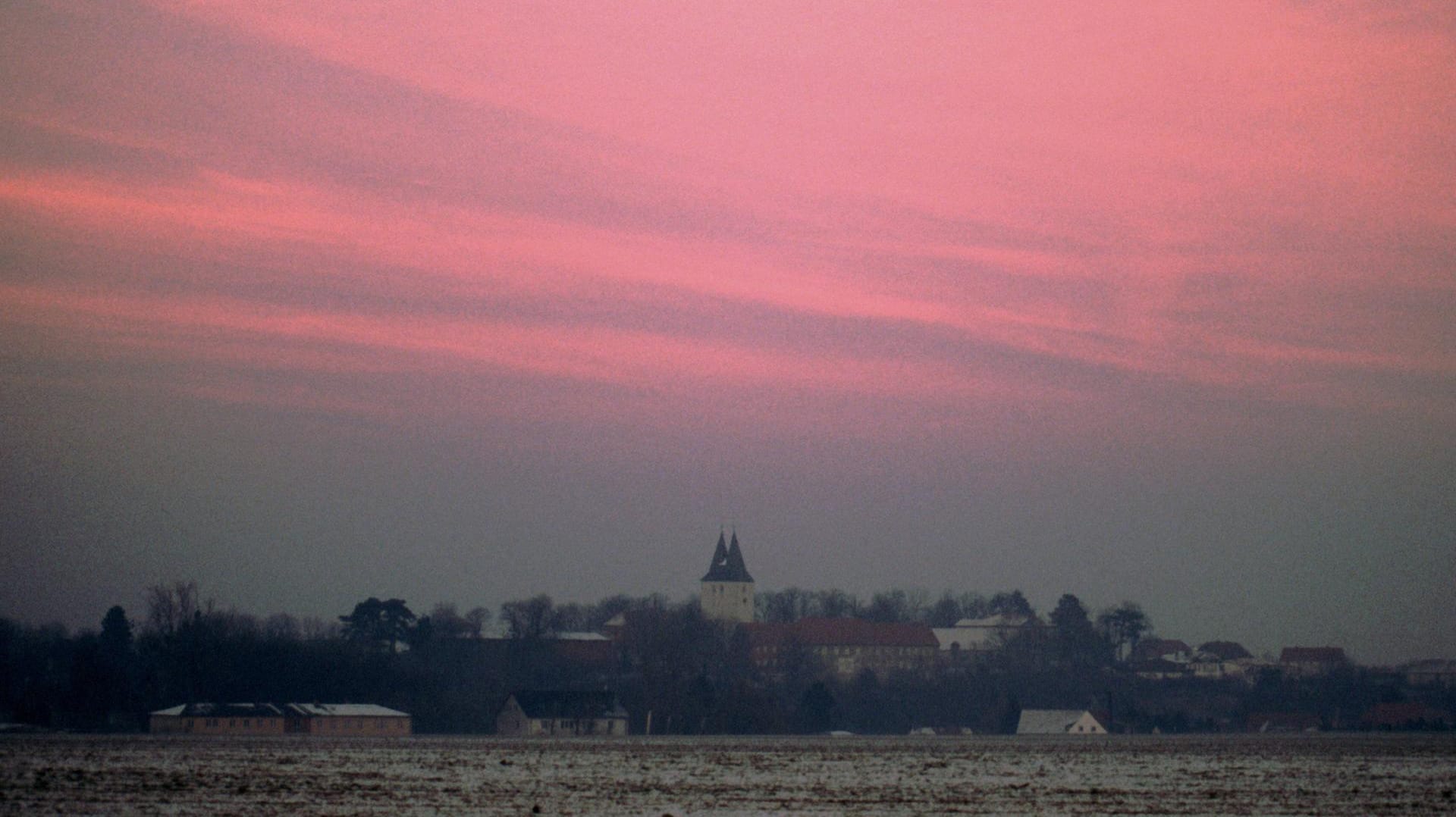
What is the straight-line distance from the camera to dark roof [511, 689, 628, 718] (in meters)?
121

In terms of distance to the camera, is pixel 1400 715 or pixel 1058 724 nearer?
pixel 1058 724

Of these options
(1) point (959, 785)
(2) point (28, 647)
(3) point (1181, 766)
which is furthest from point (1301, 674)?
(1) point (959, 785)

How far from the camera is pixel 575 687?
5684 inches

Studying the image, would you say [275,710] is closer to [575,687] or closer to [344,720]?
[344,720]

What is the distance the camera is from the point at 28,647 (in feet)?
446

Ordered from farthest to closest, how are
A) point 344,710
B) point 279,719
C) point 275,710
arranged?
point 344,710 < point 275,710 < point 279,719

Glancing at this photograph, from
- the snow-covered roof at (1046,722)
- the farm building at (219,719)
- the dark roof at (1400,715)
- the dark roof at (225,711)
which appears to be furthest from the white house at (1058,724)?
the dark roof at (225,711)

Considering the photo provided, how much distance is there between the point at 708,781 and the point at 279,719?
7191 cm

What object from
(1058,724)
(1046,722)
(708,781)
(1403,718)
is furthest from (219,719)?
(1403,718)

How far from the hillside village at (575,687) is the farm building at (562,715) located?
151 mm

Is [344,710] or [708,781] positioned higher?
[344,710]

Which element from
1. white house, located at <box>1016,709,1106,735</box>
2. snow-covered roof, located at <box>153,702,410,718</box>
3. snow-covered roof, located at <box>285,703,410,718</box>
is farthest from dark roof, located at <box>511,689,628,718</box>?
white house, located at <box>1016,709,1106,735</box>

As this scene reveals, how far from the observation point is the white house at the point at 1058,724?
12638 cm

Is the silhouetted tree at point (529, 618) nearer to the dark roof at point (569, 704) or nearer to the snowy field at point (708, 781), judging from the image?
the dark roof at point (569, 704)
